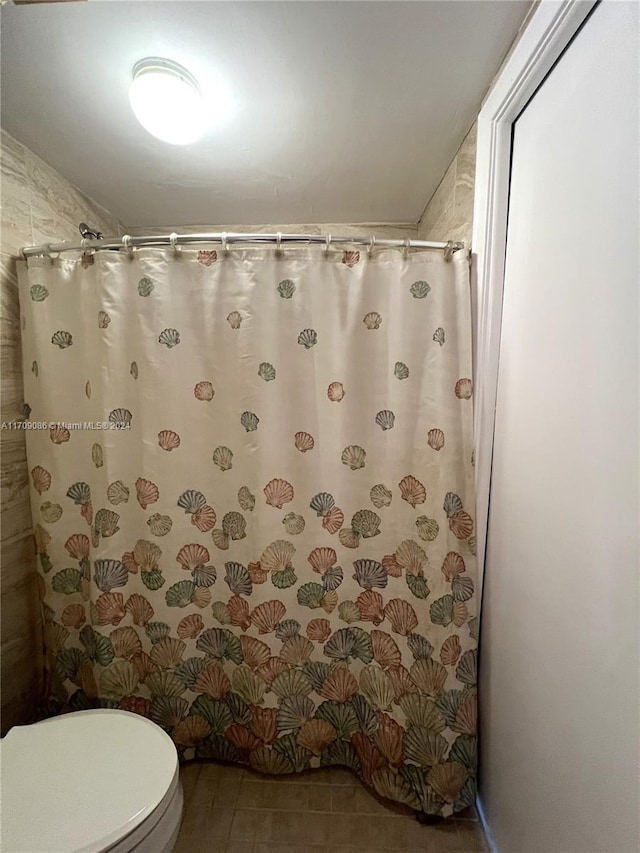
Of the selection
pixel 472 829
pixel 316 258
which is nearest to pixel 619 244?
pixel 316 258

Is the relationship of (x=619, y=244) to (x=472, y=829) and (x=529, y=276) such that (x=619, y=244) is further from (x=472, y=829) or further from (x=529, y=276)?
(x=472, y=829)

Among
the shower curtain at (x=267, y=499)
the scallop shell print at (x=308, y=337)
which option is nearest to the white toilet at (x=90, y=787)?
the shower curtain at (x=267, y=499)

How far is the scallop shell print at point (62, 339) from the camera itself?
1.19 metres

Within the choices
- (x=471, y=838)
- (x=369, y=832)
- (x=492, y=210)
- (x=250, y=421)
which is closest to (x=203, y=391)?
(x=250, y=421)

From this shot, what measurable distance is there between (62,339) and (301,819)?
5.30 feet

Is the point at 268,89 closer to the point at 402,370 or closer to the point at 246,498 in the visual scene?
the point at 402,370

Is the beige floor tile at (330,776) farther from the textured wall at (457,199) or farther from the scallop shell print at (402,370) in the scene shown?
the textured wall at (457,199)

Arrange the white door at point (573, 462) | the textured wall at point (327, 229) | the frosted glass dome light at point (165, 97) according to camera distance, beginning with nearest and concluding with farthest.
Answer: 1. the white door at point (573, 462)
2. the frosted glass dome light at point (165, 97)
3. the textured wall at point (327, 229)

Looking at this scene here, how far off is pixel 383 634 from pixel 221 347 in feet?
3.34

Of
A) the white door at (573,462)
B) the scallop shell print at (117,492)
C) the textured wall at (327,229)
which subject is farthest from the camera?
the textured wall at (327,229)

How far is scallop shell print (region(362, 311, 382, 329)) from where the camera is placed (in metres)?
1.16

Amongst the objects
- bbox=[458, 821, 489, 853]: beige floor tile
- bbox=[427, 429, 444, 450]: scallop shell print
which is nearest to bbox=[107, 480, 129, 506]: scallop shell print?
bbox=[427, 429, 444, 450]: scallop shell print

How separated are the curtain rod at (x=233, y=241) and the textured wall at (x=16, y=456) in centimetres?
13

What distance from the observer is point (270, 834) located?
3.70 ft
